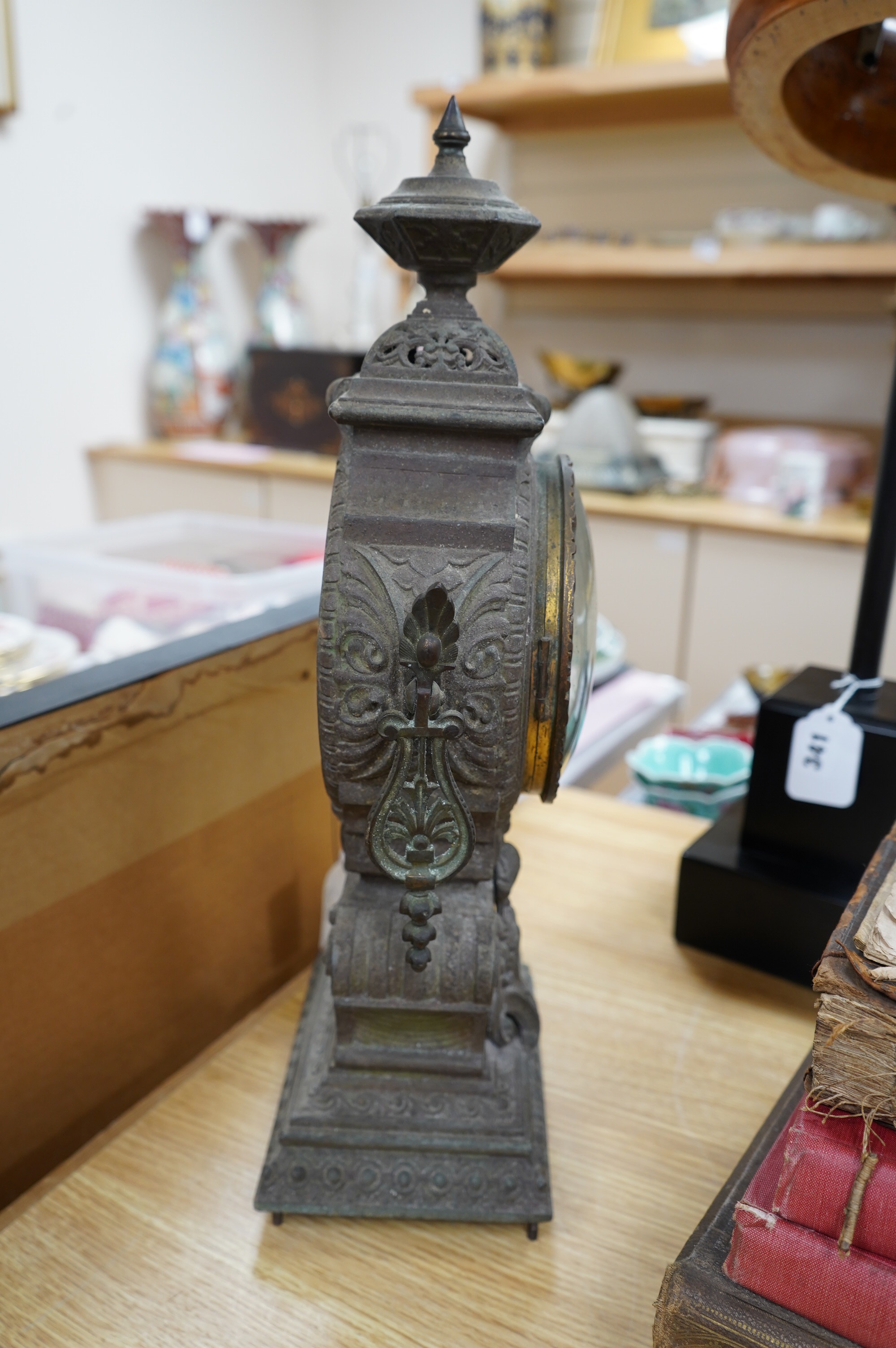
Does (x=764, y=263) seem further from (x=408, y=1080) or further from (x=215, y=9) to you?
(x=408, y=1080)

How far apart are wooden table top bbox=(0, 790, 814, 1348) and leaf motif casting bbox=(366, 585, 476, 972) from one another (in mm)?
217

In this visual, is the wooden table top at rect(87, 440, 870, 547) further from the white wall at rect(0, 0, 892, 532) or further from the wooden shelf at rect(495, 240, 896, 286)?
the wooden shelf at rect(495, 240, 896, 286)

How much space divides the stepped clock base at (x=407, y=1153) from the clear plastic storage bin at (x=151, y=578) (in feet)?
1.54

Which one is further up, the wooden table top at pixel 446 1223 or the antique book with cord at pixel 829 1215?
the antique book with cord at pixel 829 1215

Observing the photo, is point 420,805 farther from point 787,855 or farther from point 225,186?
point 225,186

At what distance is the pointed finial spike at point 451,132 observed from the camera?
1.93 feet

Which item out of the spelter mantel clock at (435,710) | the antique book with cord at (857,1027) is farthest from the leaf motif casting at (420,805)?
the antique book with cord at (857,1027)

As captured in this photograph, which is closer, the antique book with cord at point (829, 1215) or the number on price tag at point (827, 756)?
the antique book with cord at point (829, 1215)

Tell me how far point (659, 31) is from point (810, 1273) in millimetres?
2759

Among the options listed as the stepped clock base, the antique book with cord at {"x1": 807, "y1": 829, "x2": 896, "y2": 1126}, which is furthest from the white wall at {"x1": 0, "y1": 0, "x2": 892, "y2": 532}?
the antique book with cord at {"x1": 807, "y1": 829, "x2": 896, "y2": 1126}

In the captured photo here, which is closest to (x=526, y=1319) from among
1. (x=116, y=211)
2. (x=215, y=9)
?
(x=116, y=211)

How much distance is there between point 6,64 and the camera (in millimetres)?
2270

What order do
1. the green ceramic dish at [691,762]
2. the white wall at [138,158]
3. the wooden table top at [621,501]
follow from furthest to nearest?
the white wall at [138,158]
the wooden table top at [621,501]
the green ceramic dish at [691,762]

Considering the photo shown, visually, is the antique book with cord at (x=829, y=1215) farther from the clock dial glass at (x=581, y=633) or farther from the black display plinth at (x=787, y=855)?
the black display plinth at (x=787, y=855)
